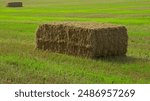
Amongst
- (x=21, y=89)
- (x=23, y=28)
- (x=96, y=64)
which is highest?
(x=21, y=89)

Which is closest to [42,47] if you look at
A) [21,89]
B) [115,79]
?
[115,79]

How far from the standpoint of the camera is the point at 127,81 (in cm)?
1524

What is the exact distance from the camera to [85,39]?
20.0 m

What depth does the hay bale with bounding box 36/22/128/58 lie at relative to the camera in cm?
1977

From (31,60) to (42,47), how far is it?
388 cm

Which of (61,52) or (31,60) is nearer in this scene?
(31,60)

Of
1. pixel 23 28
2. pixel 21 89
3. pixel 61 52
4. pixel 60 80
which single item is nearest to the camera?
pixel 21 89

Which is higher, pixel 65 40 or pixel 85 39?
pixel 85 39

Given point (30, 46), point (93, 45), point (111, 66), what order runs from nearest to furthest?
1. point (111, 66)
2. point (93, 45)
3. point (30, 46)

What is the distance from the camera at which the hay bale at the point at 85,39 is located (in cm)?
1977

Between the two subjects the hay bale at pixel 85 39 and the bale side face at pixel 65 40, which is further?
the bale side face at pixel 65 40

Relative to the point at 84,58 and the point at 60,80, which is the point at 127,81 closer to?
the point at 60,80

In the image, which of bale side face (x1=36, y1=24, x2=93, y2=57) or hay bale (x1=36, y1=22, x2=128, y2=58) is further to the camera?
bale side face (x1=36, y1=24, x2=93, y2=57)

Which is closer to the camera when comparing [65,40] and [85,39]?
[85,39]
